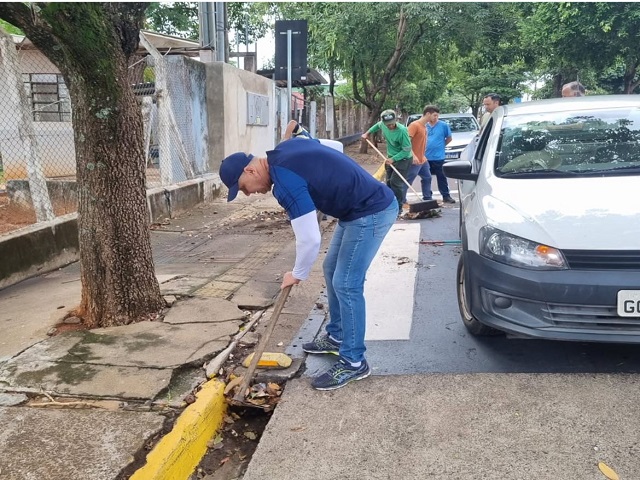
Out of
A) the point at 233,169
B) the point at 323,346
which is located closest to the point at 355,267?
the point at 323,346

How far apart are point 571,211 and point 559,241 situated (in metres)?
0.25

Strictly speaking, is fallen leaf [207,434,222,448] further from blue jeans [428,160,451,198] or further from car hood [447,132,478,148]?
car hood [447,132,478,148]

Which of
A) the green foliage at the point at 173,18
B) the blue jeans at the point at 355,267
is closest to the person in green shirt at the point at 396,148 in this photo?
the blue jeans at the point at 355,267

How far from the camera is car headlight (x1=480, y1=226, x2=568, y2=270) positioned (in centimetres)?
336

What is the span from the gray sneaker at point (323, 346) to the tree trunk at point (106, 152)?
1.33 metres

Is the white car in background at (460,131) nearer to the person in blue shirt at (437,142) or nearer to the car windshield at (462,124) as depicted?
the car windshield at (462,124)

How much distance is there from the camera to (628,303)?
127 inches

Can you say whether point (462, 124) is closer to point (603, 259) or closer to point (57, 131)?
point (57, 131)

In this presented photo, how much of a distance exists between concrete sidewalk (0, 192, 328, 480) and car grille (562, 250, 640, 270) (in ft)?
6.05

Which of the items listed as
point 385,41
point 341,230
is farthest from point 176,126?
point 385,41

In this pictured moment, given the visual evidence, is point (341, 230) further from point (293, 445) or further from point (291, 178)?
point (293, 445)

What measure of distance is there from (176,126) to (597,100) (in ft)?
22.9

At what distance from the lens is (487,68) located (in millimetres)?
29438

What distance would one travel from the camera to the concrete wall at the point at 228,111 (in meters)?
11.5
